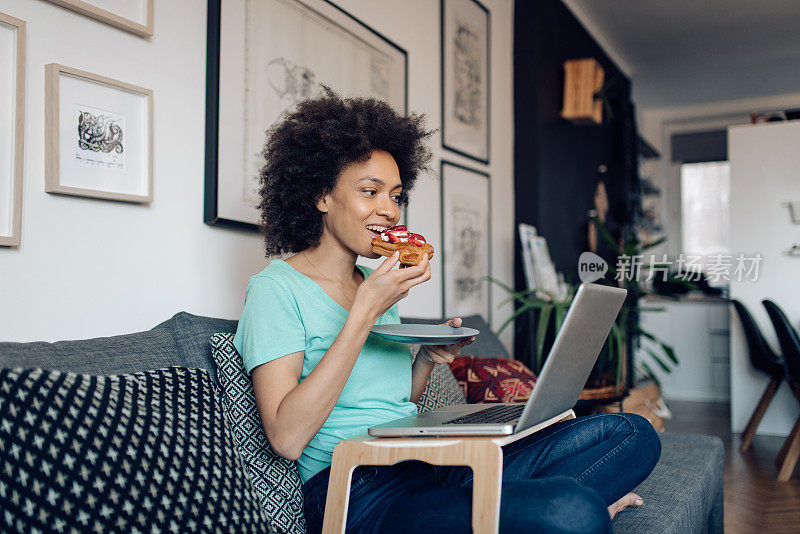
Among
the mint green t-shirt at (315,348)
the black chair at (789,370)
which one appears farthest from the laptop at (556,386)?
the black chair at (789,370)

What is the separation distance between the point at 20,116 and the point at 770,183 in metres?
4.59

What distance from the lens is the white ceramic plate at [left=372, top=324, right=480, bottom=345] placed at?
50.9 inches

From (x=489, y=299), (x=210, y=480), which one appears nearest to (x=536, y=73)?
(x=489, y=299)

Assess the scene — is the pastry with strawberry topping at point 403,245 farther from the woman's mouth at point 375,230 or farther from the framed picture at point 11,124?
the framed picture at point 11,124

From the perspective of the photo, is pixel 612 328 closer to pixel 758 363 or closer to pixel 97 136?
pixel 758 363

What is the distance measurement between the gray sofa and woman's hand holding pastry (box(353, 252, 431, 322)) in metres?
0.43

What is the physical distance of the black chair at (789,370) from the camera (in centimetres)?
347

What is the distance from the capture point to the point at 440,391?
2.04 meters

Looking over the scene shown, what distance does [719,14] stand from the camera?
502cm

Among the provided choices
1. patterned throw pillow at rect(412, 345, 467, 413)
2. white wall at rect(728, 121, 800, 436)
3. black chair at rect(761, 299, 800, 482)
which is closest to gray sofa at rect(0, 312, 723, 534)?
patterned throw pillow at rect(412, 345, 467, 413)

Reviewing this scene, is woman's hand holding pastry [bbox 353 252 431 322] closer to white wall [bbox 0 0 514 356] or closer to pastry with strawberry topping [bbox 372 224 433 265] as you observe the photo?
pastry with strawberry topping [bbox 372 224 433 265]

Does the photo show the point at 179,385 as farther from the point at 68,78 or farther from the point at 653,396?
the point at 653,396

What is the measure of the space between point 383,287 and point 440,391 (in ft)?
2.72

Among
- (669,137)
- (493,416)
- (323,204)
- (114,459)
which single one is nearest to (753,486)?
(493,416)
